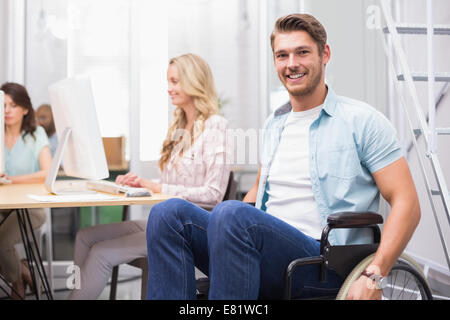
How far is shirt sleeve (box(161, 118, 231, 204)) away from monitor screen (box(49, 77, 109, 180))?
13.4 inches

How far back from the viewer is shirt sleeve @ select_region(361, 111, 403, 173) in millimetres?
1480

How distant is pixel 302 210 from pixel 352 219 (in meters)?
0.28

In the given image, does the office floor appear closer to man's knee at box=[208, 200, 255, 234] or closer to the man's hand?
man's knee at box=[208, 200, 255, 234]

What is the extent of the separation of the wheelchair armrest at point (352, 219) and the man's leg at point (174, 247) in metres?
0.41

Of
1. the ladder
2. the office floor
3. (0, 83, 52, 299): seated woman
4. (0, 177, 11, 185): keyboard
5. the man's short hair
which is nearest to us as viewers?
the man's short hair

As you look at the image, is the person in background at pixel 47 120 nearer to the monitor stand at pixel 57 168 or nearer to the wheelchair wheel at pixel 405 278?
the monitor stand at pixel 57 168

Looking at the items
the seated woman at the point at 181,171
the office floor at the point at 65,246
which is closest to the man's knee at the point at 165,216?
the seated woman at the point at 181,171

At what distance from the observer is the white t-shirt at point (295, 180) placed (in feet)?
5.32

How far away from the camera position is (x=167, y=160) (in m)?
2.39

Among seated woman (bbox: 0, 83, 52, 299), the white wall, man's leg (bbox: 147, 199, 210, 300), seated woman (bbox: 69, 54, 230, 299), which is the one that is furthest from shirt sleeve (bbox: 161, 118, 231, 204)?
the white wall

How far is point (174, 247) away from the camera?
57.5 inches

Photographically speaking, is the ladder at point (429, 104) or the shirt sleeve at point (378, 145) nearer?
the shirt sleeve at point (378, 145)
